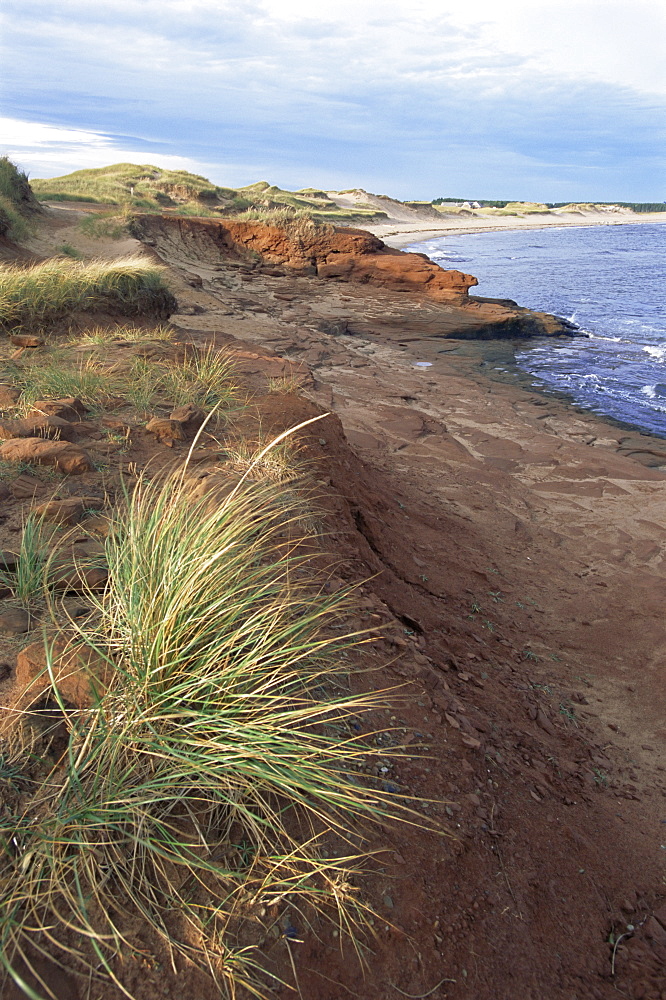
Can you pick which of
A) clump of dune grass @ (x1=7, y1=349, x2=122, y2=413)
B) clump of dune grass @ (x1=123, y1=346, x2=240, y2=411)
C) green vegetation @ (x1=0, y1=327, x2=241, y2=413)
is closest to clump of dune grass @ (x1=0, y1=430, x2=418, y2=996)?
green vegetation @ (x1=0, y1=327, x2=241, y2=413)

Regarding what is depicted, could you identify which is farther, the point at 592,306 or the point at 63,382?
the point at 592,306

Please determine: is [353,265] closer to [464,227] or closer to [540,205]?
[464,227]

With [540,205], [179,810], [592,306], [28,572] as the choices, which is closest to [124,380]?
[28,572]

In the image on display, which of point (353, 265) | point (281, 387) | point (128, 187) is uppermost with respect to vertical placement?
point (128, 187)

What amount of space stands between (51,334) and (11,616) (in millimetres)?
5442

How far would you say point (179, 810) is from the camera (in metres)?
1.85

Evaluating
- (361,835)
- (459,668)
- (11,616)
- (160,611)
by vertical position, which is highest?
(160,611)

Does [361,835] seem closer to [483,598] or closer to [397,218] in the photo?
[483,598]

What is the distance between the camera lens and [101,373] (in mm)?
5426

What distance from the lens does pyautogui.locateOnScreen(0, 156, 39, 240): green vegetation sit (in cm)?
1333

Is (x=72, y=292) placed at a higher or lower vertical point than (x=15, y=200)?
lower

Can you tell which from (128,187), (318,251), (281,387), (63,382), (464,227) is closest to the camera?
(63,382)

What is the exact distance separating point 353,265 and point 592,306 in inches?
391

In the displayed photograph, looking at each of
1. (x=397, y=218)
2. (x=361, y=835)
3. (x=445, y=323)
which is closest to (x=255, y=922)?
(x=361, y=835)
